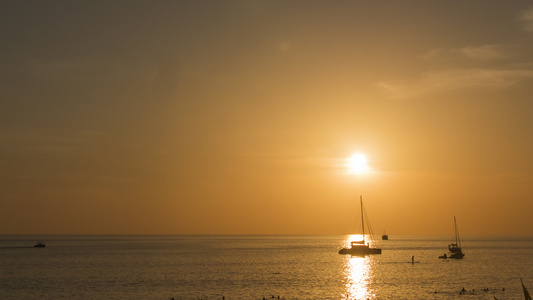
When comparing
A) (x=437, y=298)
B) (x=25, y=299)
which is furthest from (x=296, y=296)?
(x=25, y=299)

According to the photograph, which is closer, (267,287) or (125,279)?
(267,287)

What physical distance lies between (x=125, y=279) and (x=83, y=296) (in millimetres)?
22108

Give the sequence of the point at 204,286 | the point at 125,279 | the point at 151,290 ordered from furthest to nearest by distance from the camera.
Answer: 1. the point at 125,279
2. the point at 204,286
3. the point at 151,290

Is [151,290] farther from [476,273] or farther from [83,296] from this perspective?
[476,273]

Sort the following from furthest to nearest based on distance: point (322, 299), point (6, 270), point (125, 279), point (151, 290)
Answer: point (6, 270) → point (125, 279) → point (151, 290) → point (322, 299)

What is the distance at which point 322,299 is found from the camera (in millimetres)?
66750

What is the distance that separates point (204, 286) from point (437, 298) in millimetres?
35052

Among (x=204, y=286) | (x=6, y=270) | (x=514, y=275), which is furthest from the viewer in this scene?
(x=6, y=270)

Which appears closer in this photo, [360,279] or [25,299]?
[25,299]

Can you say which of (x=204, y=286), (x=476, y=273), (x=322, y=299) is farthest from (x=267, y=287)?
(x=476, y=273)

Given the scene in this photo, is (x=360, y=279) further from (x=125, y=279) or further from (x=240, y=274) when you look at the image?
(x=125, y=279)

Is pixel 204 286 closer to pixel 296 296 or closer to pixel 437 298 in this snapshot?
pixel 296 296

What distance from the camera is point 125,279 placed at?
91.9m

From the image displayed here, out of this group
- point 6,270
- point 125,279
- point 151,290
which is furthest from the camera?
point 6,270
